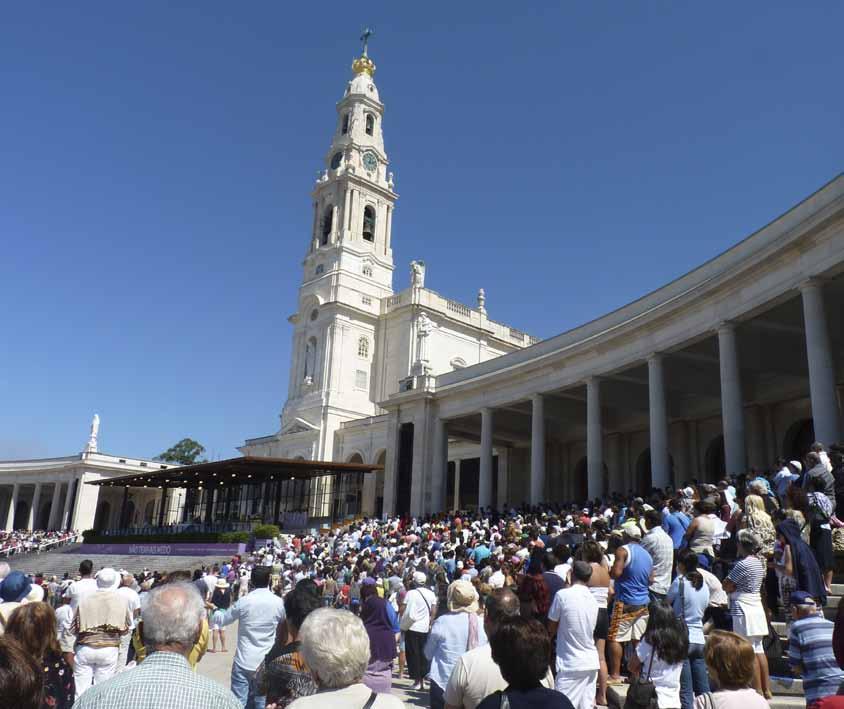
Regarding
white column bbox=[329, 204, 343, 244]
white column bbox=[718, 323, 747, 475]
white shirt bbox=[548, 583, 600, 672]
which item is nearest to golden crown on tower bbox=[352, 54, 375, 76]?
white column bbox=[329, 204, 343, 244]

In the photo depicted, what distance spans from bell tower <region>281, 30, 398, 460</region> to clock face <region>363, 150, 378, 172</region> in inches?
3.2

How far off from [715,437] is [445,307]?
85.8 feet

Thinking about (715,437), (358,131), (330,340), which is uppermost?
(358,131)

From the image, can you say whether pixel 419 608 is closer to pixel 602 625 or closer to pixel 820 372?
pixel 602 625

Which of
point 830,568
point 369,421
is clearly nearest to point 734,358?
point 830,568

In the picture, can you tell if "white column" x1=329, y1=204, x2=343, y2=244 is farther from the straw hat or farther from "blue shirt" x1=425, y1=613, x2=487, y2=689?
"blue shirt" x1=425, y1=613, x2=487, y2=689

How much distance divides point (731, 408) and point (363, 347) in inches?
1413

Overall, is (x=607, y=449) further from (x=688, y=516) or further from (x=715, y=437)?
(x=688, y=516)

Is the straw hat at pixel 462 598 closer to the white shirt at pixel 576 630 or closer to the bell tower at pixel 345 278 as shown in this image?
the white shirt at pixel 576 630

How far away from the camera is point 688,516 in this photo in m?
12.8

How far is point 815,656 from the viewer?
548cm

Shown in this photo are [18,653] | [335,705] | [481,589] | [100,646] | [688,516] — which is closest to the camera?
[18,653]

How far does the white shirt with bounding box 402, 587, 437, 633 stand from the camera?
34.4 ft

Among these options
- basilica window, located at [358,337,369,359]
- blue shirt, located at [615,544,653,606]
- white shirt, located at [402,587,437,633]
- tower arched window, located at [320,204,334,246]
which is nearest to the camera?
Result: blue shirt, located at [615,544,653,606]
